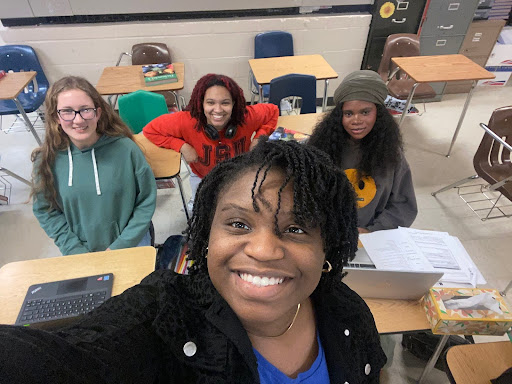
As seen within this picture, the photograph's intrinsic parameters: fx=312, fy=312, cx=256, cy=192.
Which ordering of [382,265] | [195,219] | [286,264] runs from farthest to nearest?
[382,265]
[195,219]
[286,264]

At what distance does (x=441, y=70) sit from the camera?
10.6 ft

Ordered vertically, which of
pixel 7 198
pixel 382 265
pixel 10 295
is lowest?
pixel 7 198

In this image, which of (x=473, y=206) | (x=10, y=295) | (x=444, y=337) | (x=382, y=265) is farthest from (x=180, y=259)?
(x=473, y=206)

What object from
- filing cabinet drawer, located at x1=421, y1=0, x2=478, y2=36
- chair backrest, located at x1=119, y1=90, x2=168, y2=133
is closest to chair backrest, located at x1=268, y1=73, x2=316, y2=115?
chair backrest, located at x1=119, y1=90, x2=168, y2=133

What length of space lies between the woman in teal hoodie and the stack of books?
1482 millimetres

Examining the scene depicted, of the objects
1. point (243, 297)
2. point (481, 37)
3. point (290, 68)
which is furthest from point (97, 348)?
point (481, 37)

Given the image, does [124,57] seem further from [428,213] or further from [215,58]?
[428,213]

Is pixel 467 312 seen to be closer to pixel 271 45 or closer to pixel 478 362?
pixel 478 362

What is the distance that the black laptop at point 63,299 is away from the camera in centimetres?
113

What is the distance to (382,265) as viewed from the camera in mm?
1168

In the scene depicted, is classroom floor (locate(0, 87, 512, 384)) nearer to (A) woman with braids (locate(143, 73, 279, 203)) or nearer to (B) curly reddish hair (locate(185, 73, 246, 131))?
(A) woman with braids (locate(143, 73, 279, 203))

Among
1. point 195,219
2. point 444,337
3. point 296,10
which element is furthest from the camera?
point 296,10

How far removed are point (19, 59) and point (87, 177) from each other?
296cm

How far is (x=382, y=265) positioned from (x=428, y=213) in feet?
6.51
